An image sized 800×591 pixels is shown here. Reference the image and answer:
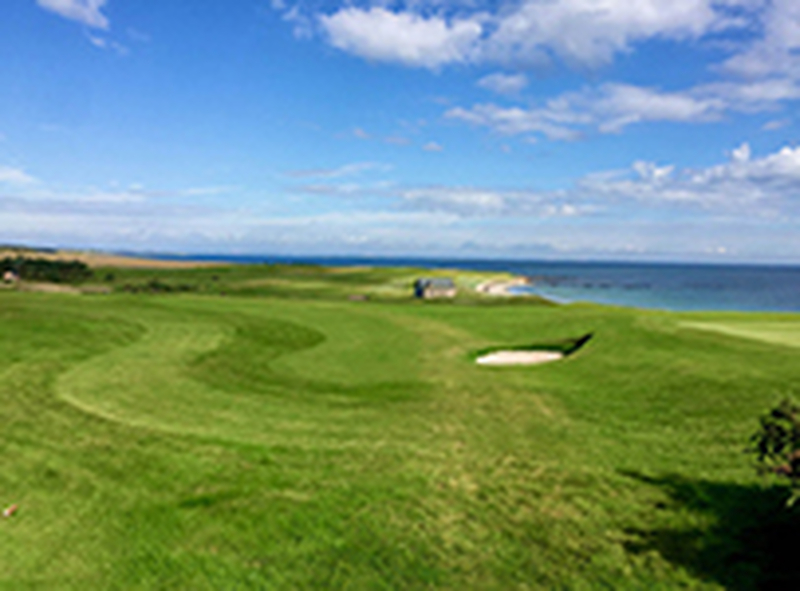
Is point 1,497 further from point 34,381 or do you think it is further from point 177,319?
point 177,319

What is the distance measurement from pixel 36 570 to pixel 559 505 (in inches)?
366

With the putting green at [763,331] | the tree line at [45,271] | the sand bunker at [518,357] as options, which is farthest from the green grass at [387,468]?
the tree line at [45,271]

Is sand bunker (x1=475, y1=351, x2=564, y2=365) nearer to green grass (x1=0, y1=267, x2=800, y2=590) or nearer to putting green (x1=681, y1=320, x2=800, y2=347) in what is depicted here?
green grass (x1=0, y1=267, x2=800, y2=590)

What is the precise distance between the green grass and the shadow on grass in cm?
4

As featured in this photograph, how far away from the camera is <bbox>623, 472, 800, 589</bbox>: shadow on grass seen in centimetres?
802

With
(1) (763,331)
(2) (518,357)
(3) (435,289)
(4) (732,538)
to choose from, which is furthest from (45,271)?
(4) (732,538)

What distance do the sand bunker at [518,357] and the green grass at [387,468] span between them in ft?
4.65

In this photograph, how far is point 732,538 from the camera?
8.91 m

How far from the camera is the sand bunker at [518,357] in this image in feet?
82.1

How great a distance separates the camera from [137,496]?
10.9 m

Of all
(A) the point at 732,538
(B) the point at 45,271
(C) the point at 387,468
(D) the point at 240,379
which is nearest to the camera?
(A) the point at 732,538

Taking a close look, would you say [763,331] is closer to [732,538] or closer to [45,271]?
[732,538]

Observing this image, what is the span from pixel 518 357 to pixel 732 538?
56.9ft

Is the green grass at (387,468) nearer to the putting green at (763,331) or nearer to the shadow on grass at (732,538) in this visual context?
the shadow on grass at (732,538)
